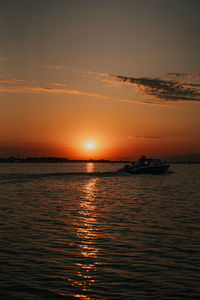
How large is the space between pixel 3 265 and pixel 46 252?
2.65m

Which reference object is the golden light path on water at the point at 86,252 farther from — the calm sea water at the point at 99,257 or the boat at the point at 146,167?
the boat at the point at 146,167

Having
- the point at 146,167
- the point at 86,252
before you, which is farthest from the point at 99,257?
the point at 146,167

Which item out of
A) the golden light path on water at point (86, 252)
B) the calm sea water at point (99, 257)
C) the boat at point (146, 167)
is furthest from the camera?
the boat at point (146, 167)

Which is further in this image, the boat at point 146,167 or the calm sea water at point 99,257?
the boat at point 146,167

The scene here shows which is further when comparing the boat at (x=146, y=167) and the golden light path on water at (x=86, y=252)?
the boat at (x=146, y=167)

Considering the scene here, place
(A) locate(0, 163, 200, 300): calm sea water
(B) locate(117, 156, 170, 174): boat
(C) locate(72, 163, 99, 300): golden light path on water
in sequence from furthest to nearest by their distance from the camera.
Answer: (B) locate(117, 156, 170, 174): boat
(C) locate(72, 163, 99, 300): golden light path on water
(A) locate(0, 163, 200, 300): calm sea water

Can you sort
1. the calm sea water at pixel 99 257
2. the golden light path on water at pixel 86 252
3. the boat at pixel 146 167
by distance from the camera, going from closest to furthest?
the calm sea water at pixel 99 257
the golden light path on water at pixel 86 252
the boat at pixel 146 167

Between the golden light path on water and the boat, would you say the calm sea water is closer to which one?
the golden light path on water

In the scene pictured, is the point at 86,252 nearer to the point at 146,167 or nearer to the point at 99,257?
the point at 99,257

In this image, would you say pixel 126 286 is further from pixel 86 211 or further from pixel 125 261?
pixel 86 211

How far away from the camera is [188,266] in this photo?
48.4ft

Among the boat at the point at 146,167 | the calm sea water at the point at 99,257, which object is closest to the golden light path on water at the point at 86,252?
the calm sea water at the point at 99,257

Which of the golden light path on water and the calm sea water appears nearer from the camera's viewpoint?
the calm sea water

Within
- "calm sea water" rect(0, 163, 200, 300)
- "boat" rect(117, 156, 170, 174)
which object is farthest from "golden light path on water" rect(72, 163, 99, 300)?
"boat" rect(117, 156, 170, 174)
